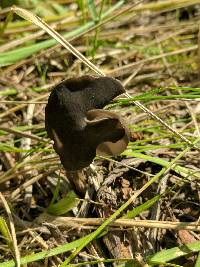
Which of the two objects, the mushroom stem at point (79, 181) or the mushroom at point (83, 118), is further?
the mushroom stem at point (79, 181)

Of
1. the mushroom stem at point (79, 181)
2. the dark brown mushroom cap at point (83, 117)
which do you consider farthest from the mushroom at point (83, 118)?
the mushroom stem at point (79, 181)

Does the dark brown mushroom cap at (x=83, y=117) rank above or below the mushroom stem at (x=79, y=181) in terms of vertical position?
above

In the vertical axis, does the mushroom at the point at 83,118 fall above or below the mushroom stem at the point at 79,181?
above

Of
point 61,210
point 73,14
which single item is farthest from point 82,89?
point 73,14

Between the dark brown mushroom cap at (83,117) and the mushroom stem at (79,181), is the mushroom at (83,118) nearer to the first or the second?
the dark brown mushroom cap at (83,117)

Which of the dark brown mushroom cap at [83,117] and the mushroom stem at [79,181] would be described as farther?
the mushroom stem at [79,181]

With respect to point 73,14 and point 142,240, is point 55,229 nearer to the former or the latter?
point 142,240

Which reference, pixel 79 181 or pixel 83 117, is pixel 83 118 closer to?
pixel 83 117

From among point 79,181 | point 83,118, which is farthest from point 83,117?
point 79,181
